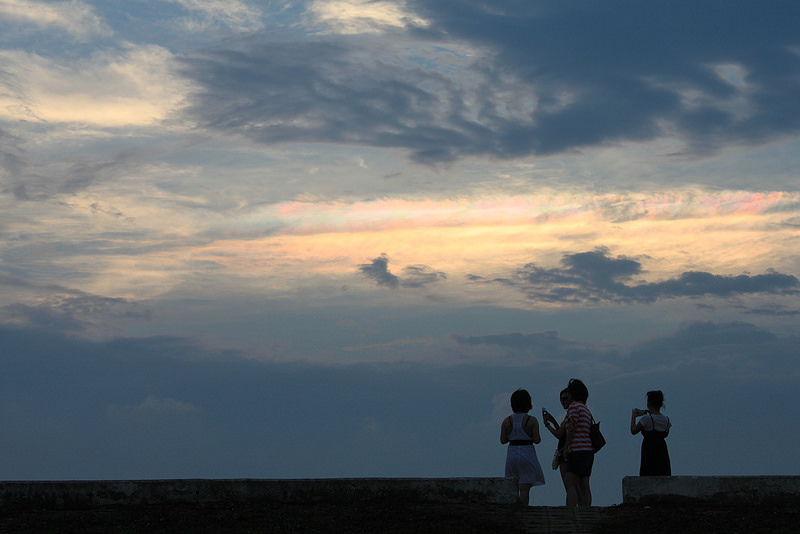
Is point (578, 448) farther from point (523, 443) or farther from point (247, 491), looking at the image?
point (247, 491)

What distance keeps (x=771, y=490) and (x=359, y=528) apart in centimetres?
557

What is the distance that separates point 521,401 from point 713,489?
277 cm

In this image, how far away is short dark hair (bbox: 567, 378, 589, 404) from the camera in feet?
41.3

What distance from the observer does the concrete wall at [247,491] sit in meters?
12.2

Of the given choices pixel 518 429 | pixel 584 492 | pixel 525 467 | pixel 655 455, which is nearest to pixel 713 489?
pixel 655 455

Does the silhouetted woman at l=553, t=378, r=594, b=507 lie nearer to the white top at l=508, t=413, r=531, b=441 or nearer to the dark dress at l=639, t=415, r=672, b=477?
the white top at l=508, t=413, r=531, b=441

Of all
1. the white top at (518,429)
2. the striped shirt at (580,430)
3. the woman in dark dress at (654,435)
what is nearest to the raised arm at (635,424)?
the woman in dark dress at (654,435)

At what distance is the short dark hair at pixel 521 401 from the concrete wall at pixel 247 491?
999 millimetres

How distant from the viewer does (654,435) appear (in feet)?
41.7

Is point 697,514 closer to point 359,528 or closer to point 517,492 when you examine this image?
point 517,492

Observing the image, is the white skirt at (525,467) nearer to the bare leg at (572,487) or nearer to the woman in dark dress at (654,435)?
the bare leg at (572,487)

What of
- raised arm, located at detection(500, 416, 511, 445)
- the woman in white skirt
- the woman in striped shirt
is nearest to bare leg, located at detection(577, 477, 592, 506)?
the woman in striped shirt

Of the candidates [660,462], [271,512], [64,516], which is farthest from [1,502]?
[660,462]

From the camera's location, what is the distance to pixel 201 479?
12.4 meters
